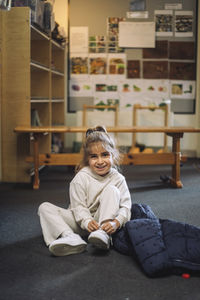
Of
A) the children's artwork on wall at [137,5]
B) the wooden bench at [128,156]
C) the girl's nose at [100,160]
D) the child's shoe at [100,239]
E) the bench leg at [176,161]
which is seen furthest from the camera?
the children's artwork on wall at [137,5]

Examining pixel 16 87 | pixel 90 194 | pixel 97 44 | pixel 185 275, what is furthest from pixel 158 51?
pixel 185 275

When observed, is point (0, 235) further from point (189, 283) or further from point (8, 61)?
point (8, 61)

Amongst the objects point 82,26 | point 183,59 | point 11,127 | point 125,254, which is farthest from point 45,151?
point 125,254

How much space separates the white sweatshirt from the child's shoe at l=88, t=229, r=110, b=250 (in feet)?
0.46

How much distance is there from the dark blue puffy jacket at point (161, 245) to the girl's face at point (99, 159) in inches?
13.1

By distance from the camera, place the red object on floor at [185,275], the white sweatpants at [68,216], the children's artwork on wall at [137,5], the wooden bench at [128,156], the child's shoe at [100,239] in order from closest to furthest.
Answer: the red object on floor at [185,275] → the child's shoe at [100,239] → the white sweatpants at [68,216] → the wooden bench at [128,156] → the children's artwork on wall at [137,5]

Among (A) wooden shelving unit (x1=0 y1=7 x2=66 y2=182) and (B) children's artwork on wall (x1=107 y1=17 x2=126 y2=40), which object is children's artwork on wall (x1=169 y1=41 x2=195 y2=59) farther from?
(A) wooden shelving unit (x1=0 y1=7 x2=66 y2=182)

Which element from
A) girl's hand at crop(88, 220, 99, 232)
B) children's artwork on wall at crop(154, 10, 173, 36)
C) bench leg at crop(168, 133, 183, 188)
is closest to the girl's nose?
girl's hand at crop(88, 220, 99, 232)

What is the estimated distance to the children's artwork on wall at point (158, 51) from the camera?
5.51 m

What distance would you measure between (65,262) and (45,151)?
281cm

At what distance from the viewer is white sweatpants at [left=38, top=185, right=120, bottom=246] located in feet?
6.47

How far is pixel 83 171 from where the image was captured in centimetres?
217

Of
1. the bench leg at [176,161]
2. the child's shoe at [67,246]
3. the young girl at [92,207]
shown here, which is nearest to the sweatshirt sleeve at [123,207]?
the young girl at [92,207]

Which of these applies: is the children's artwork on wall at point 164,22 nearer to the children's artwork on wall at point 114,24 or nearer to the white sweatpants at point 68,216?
the children's artwork on wall at point 114,24
